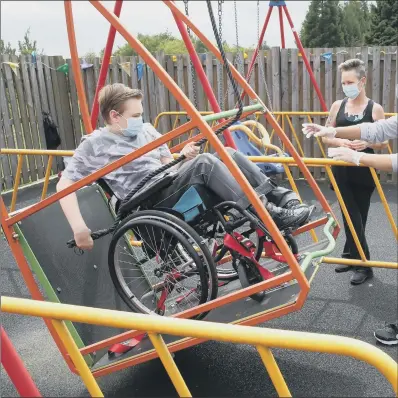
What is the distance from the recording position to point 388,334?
2.90m

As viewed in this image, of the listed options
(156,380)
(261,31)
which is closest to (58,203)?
(156,380)

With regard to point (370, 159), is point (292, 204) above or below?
below

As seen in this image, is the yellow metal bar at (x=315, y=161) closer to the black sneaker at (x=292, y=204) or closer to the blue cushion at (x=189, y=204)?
the black sneaker at (x=292, y=204)

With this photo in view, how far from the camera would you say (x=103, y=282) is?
9.41 feet

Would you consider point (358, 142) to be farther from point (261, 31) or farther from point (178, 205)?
point (261, 31)

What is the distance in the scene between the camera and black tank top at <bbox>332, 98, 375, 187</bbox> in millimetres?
3537

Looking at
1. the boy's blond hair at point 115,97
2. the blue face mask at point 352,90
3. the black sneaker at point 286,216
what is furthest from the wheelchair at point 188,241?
the blue face mask at point 352,90

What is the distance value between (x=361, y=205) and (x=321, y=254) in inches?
50.5

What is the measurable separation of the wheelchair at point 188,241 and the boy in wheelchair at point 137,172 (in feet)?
0.20

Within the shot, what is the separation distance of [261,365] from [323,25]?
1298 inches

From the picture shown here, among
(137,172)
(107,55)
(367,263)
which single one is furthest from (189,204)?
(367,263)

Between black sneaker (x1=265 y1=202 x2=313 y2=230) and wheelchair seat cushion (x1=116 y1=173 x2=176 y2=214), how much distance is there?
52 cm

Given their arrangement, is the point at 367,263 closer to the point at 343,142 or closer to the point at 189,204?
the point at 343,142

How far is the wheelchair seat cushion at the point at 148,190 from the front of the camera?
245 cm
